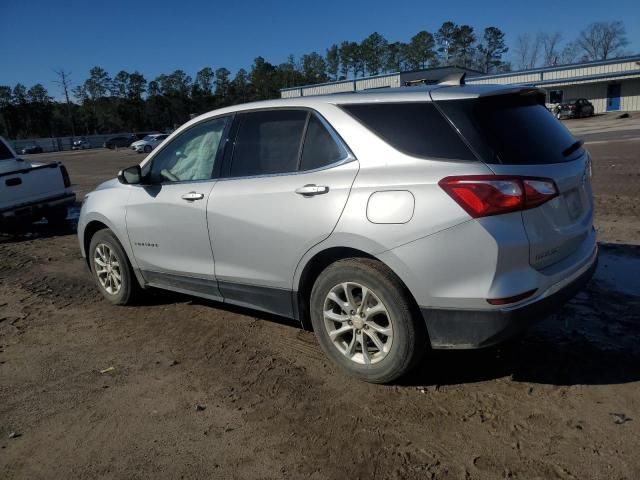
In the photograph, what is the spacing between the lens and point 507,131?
3.20 meters

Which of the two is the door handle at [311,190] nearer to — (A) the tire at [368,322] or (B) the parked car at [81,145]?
(A) the tire at [368,322]

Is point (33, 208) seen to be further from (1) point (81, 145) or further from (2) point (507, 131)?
Result: (1) point (81, 145)

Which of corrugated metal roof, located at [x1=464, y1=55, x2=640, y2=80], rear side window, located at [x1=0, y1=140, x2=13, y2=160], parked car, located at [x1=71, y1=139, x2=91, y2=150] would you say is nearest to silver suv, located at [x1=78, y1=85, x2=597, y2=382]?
rear side window, located at [x1=0, y1=140, x2=13, y2=160]

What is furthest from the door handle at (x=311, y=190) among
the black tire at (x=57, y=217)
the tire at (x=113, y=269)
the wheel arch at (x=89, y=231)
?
the black tire at (x=57, y=217)

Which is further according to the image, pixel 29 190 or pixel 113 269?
pixel 29 190

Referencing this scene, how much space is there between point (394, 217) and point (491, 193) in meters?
0.55

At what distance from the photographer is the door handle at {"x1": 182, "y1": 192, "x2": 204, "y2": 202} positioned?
4281 millimetres

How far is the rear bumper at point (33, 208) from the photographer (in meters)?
9.12

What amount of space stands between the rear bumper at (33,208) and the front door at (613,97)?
5423 cm

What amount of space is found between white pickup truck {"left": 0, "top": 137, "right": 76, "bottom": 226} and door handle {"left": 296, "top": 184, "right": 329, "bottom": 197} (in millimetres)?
7481

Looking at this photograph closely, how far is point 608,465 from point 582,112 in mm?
51441

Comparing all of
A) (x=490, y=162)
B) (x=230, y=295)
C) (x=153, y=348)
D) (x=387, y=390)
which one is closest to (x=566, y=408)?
(x=387, y=390)

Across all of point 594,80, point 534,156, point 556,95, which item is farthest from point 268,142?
point 556,95

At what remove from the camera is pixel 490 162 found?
302cm
